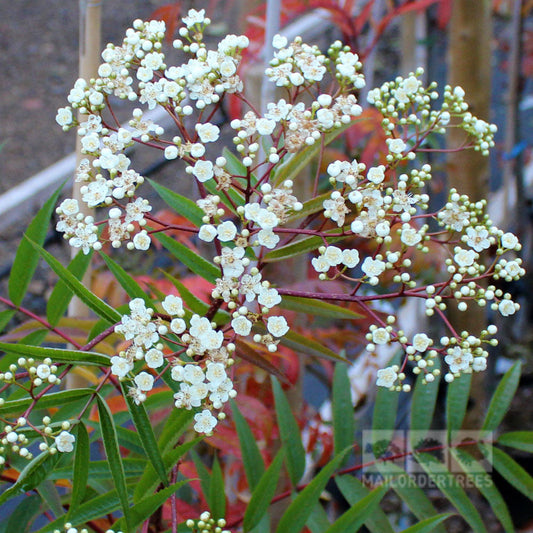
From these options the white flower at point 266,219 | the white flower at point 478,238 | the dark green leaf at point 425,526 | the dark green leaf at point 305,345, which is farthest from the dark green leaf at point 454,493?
the white flower at point 266,219

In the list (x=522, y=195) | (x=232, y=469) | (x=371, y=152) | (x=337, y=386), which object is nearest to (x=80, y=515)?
(x=337, y=386)

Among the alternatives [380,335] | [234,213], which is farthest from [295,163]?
[380,335]

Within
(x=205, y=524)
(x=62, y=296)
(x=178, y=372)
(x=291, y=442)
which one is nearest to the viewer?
(x=178, y=372)

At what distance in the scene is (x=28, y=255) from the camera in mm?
725

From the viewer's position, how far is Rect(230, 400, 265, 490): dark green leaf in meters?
0.82

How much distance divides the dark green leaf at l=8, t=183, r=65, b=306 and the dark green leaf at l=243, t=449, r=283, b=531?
1.15 ft

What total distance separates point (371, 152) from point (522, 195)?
2.68 ft

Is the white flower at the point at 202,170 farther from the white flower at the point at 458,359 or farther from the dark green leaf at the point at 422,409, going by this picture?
the dark green leaf at the point at 422,409

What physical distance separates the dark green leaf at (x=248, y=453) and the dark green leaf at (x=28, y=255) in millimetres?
306

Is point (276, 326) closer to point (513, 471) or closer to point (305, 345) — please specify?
point (305, 345)

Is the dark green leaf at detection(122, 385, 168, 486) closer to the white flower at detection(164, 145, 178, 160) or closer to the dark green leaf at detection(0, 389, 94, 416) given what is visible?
the dark green leaf at detection(0, 389, 94, 416)

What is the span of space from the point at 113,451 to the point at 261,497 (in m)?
0.23

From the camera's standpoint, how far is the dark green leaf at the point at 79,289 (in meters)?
0.57

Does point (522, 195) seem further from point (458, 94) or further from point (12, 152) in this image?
point (12, 152)
